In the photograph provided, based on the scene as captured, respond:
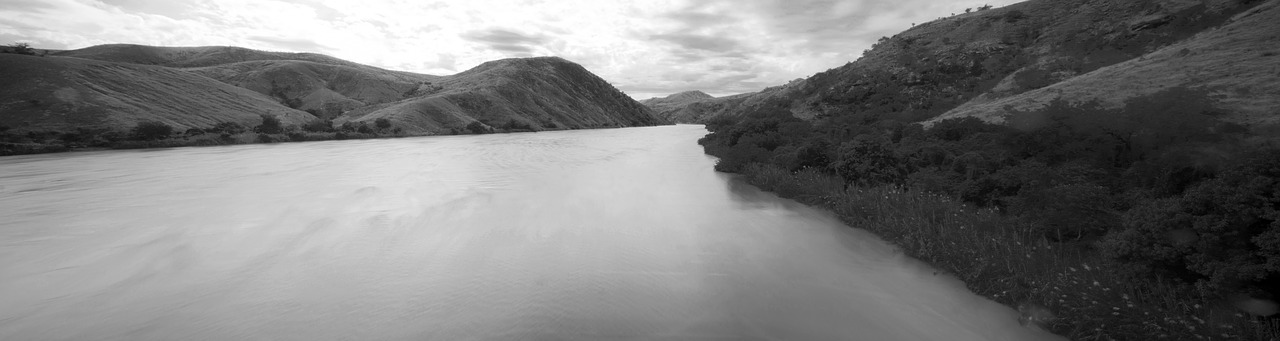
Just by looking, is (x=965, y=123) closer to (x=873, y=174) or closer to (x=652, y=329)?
(x=873, y=174)

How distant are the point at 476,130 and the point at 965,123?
229 ft

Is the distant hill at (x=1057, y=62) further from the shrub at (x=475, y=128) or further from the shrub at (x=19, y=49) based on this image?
the shrub at (x=19, y=49)

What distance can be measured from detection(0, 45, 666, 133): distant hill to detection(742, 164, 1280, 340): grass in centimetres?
5695

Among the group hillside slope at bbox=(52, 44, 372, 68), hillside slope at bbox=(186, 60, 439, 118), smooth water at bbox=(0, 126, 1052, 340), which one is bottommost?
smooth water at bbox=(0, 126, 1052, 340)

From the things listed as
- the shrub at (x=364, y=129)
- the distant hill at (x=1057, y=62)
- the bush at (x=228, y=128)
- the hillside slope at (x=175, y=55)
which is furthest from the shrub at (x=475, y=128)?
the hillside slope at (x=175, y=55)

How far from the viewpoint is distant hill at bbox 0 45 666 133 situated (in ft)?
140

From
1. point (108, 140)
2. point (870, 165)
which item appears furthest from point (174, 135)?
point (870, 165)

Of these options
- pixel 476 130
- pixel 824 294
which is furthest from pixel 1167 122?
pixel 476 130

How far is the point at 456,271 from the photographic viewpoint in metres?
8.44

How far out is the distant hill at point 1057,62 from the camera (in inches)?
513

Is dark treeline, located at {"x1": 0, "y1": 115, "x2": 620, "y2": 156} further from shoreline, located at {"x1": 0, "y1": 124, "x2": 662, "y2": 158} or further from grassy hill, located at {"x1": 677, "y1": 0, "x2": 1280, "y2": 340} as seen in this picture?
grassy hill, located at {"x1": 677, "y1": 0, "x2": 1280, "y2": 340}

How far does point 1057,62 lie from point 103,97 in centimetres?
7198

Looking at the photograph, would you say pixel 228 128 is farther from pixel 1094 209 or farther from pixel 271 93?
pixel 1094 209

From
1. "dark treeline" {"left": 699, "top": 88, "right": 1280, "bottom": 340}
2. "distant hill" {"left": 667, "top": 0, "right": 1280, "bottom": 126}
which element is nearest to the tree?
"distant hill" {"left": 667, "top": 0, "right": 1280, "bottom": 126}
